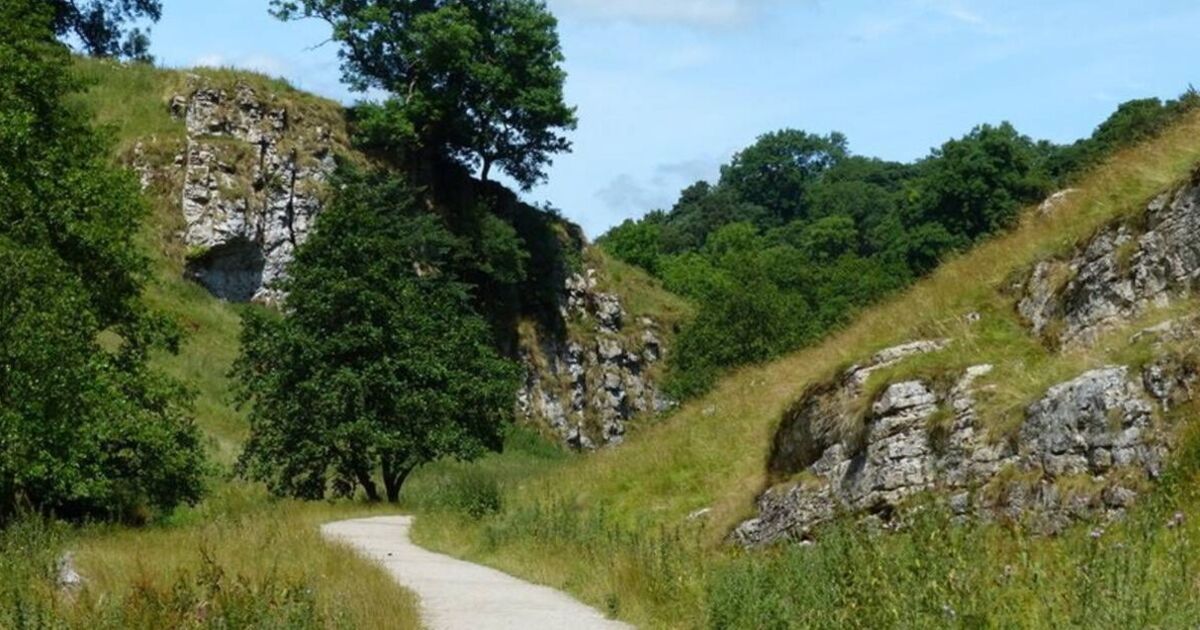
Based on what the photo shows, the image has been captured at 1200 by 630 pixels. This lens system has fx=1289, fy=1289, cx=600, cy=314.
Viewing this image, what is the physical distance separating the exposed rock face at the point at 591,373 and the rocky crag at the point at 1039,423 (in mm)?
47684

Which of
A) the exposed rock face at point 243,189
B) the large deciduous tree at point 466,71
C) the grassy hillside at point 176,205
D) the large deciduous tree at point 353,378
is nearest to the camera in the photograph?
the large deciduous tree at point 353,378

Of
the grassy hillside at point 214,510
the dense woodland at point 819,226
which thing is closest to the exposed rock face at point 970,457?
the grassy hillside at point 214,510

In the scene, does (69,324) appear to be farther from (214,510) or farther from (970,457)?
(970,457)

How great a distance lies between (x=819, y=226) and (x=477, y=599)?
128 meters

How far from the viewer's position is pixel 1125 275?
14383 mm

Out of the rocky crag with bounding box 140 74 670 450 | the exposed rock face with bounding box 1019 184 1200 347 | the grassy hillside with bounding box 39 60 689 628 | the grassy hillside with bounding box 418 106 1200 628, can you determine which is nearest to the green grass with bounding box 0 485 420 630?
the grassy hillside with bounding box 39 60 689 628

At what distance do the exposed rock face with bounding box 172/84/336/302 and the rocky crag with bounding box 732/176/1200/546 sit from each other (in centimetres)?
4016

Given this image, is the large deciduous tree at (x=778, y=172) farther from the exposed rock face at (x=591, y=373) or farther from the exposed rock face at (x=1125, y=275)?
the exposed rock face at (x=1125, y=275)

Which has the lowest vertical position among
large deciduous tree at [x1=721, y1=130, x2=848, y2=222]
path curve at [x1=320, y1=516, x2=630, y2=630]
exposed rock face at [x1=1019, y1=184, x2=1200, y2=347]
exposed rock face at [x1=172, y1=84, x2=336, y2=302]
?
path curve at [x1=320, y1=516, x2=630, y2=630]

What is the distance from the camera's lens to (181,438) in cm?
2783

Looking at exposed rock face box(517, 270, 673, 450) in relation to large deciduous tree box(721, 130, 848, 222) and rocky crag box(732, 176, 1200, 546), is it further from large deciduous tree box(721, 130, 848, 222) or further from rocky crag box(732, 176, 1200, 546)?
large deciduous tree box(721, 130, 848, 222)

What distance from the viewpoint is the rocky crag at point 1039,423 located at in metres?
11.4

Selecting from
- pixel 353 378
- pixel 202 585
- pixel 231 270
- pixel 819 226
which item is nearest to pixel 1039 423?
pixel 202 585

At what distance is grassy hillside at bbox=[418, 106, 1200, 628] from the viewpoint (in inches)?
305
